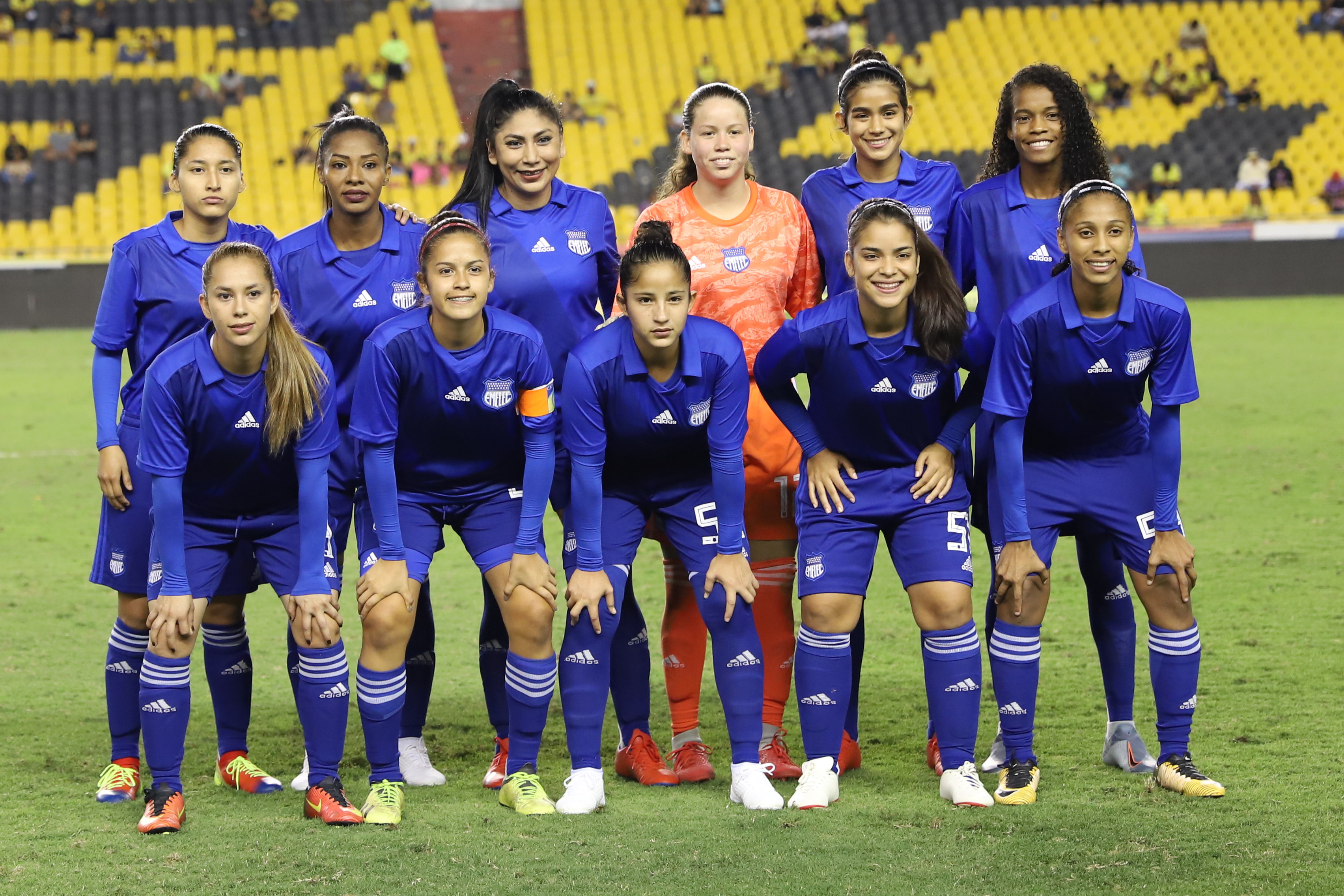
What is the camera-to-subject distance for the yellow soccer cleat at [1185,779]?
12.8 feet

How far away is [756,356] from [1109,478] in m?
1.09

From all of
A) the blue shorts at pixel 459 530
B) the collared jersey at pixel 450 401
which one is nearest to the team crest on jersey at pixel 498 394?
the collared jersey at pixel 450 401

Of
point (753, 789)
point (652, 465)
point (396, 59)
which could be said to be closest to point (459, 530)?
point (652, 465)

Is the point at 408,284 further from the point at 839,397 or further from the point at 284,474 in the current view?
the point at 839,397

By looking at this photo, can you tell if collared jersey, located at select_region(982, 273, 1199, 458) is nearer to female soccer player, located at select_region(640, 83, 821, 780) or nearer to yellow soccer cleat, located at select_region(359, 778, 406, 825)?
female soccer player, located at select_region(640, 83, 821, 780)

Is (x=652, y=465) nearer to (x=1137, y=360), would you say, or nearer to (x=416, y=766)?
(x=416, y=766)

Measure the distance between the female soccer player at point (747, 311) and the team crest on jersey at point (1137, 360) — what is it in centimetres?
99

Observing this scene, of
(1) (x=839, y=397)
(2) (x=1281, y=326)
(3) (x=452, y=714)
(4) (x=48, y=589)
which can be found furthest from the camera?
(2) (x=1281, y=326)

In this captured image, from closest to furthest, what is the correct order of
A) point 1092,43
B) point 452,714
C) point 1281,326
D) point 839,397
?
point 839,397, point 452,714, point 1281,326, point 1092,43

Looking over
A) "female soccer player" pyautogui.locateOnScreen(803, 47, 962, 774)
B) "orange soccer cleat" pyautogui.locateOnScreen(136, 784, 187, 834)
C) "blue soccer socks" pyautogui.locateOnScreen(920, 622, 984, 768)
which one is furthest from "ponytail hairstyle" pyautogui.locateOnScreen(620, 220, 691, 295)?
"orange soccer cleat" pyautogui.locateOnScreen(136, 784, 187, 834)

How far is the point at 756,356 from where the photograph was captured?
431cm

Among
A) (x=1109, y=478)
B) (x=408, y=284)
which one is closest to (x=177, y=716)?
(x=408, y=284)

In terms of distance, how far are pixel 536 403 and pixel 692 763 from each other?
48.8 inches

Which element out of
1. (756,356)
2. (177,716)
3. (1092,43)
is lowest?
(177,716)
